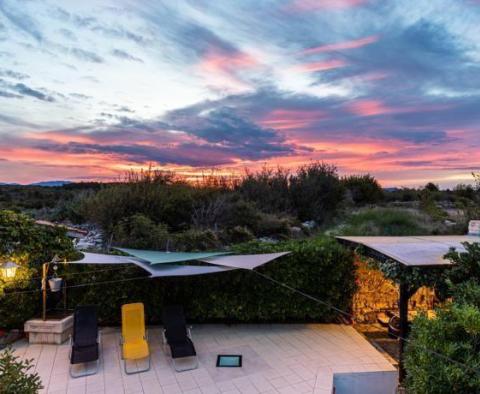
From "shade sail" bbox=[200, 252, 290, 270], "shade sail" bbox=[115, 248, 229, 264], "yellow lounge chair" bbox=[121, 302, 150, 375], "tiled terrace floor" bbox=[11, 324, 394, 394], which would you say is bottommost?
"tiled terrace floor" bbox=[11, 324, 394, 394]

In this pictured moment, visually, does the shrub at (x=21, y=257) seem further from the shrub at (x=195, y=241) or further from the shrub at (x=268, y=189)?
the shrub at (x=268, y=189)

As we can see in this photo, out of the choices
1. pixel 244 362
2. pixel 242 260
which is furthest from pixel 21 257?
pixel 244 362

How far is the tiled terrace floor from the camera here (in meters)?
5.14

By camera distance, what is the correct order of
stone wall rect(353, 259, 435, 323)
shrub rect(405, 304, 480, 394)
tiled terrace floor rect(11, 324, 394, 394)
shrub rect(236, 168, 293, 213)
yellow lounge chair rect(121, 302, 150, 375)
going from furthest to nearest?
1. shrub rect(236, 168, 293, 213)
2. stone wall rect(353, 259, 435, 323)
3. yellow lounge chair rect(121, 302, 150, 375)
4. tiled terrace floor rect(11, 324, 394, 394)
5. shrub rect(405, 304, 480, 394)

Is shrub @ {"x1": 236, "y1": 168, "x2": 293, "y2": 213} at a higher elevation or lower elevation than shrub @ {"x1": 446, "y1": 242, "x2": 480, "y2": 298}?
higher

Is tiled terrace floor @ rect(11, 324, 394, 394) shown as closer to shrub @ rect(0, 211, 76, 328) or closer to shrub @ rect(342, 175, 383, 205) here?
shrub @ rect(0, 211, 76, 328)

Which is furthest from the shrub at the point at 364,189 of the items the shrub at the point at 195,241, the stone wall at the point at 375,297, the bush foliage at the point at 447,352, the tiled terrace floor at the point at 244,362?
the bush foliage at the point at 447,352

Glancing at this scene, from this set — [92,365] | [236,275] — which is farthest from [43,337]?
[236,275]

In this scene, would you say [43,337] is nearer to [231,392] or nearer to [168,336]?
[168,336]

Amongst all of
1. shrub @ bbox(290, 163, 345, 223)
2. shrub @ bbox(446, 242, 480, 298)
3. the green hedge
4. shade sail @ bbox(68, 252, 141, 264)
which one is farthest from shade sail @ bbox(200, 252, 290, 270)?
shrub @ bbox(290, 163, 345, 223)

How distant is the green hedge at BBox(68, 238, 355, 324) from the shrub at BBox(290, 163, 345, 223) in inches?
341

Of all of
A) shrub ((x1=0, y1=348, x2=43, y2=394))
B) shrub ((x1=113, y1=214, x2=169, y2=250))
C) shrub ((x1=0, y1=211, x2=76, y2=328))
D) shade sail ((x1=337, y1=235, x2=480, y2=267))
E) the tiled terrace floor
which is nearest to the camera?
shrub ((x1=0, y1=348, x2=43, y2=394))

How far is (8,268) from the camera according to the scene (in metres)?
6.36

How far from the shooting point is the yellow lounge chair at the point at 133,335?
5648 millimetres
